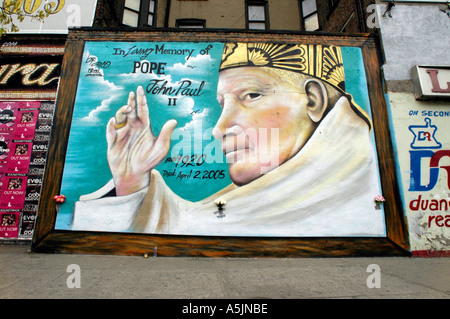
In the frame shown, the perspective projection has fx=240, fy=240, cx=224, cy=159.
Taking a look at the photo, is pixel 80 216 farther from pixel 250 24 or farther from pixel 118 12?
pixel 250 24

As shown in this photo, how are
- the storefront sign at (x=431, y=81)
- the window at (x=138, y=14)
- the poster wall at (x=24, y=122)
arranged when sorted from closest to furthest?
the storefront sign at (x=431, y=81), the poster wall at (x=24, y=122), the window at (x=138, y=14)

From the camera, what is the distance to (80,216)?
19.4 feet

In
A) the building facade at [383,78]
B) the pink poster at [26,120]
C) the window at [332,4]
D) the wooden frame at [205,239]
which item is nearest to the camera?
the wooden frame at [205,239]

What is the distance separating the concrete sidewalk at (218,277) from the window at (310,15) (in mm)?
10157

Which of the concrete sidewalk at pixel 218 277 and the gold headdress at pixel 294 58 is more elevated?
the gold headdress at pixel 294 58

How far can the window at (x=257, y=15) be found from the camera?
11523mm

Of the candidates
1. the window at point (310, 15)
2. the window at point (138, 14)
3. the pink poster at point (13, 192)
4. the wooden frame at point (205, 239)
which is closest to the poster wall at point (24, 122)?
the pink poster at point (13, 192)

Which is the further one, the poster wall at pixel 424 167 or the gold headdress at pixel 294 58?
the gold headdress at pixel 294 58

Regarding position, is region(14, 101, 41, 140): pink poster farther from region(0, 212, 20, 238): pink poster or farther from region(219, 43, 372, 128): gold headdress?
region(219, 43, 372, 128): gold headdress

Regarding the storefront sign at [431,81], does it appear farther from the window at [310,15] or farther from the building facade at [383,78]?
the window at [310,15]

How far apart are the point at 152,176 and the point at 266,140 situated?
3118mm

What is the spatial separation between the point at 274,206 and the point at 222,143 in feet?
6.89

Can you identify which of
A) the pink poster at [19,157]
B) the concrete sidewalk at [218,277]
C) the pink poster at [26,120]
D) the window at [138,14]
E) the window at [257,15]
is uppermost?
the window at [257,15]

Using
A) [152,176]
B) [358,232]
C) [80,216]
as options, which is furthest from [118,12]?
[358,232]
